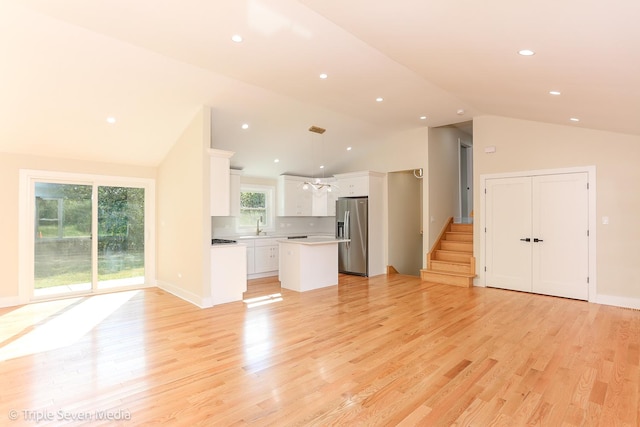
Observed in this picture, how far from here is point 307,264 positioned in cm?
623

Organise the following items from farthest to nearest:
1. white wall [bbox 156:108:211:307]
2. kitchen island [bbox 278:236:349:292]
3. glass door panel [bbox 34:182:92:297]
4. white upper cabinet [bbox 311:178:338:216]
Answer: white upper cabinet [bbox 311:178:338:216]
kitchen island [bbox 278:236:349:292]
glass door panel [bbox 34:182:92:297]
white wall [bbox 156:108:211:307]

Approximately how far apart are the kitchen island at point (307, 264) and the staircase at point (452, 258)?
80.3 inches

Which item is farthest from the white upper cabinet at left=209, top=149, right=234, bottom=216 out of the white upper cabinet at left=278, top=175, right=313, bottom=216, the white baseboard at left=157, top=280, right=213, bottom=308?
the white upper cabinet at left=278, top=175, right=313, bottom=216

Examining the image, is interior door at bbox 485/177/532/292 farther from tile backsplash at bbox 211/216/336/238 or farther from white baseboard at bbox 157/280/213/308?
white baseboard at bbox 157/280/213/308

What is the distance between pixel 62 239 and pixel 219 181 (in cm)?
298

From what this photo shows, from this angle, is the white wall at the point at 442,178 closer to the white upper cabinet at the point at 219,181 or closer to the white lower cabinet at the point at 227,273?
the white lower cabinet at the point at 227,273

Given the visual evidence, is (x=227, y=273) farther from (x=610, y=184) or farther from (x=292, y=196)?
(x=610, y=184)

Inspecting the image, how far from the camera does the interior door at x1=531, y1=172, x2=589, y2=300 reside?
17.5 ft

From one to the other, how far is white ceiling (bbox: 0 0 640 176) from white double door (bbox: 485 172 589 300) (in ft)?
3.73

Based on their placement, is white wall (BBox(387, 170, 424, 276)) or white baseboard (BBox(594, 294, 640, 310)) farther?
white wall (BBox(387, 170, 424, 276))

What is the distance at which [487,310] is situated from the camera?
4809mm

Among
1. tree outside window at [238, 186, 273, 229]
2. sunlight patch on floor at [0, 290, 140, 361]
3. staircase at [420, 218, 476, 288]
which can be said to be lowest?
sunlight patch on floor at [0, 290, 140, 361]

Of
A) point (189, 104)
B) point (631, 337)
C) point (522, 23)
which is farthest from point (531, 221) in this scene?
point (189, 104)

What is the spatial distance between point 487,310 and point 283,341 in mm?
3041
